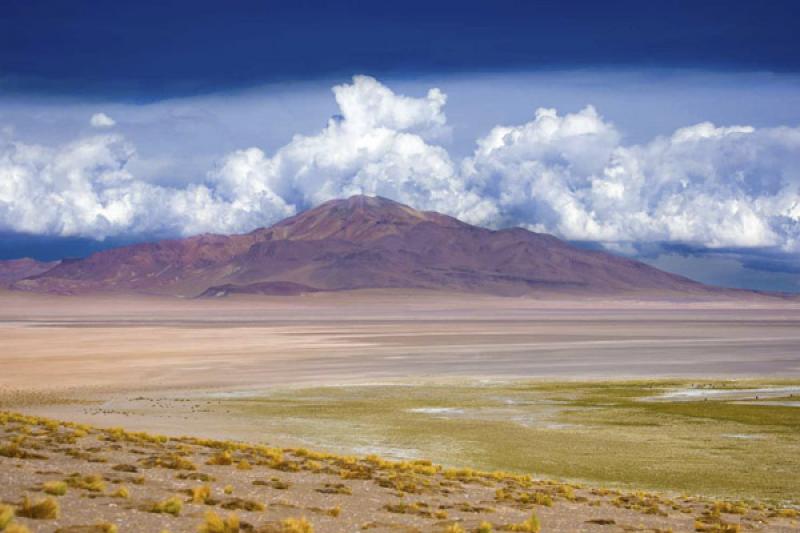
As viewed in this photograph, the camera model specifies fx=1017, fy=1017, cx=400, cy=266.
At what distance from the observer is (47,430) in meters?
→ 23.3

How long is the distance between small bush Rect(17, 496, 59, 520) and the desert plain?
0.21 m

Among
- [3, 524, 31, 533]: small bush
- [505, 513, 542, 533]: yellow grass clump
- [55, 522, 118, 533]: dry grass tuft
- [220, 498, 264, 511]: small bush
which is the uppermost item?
[3, 524, 31, 533]: small bush

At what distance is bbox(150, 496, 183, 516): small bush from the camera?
14711 millimetres

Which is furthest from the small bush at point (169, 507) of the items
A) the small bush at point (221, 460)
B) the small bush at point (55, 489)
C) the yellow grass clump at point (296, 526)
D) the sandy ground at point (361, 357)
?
the sandy ground at point (361, 357)

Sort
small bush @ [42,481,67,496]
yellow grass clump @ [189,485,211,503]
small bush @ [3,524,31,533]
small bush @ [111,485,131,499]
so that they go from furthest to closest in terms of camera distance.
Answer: yellow grass clump @ [189,485,211,503] → small bush @ [111,485,131,499] → small bush @ [42,481,67,496] → small bush @ [3,524,31,533]

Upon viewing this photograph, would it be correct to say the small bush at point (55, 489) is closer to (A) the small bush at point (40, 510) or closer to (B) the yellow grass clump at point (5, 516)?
(A) the small bush at point (40, 510)

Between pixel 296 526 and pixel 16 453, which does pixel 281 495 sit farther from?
pixel 16 453

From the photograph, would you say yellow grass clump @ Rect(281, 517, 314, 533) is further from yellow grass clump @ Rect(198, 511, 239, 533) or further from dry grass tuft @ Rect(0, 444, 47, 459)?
dry grass tuft @ Rect(0, 444, 47, 459)

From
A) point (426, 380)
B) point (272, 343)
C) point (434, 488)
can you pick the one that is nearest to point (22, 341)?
point (272, 343)

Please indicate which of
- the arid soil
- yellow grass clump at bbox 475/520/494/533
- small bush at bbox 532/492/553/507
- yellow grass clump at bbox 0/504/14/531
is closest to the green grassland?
the arid soil

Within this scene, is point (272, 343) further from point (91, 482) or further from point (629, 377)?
point (91, 482)

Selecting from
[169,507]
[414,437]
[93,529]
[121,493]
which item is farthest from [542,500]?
[414,437]

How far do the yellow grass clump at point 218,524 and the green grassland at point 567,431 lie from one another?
42.7 feet

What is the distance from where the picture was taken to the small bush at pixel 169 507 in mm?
14711
